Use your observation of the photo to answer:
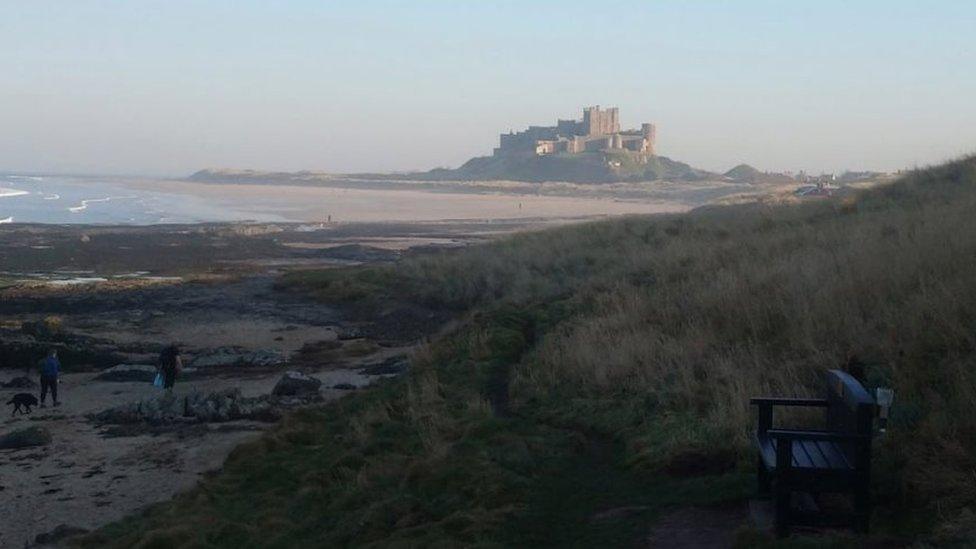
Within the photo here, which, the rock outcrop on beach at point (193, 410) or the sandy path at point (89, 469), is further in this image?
the rock outcrop on beach at point (193, 410)

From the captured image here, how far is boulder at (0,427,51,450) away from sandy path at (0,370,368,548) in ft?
0.63

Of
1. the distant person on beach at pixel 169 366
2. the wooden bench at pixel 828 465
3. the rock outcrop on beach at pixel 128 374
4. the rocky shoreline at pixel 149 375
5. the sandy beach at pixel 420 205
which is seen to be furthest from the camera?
the sandy beach at pixel 420 205

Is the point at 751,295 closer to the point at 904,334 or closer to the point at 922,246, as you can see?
the point at 922,246

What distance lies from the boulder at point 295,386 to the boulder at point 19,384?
17.8 feet

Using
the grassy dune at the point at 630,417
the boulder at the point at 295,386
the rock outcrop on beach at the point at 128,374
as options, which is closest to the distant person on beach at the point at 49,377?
the rock outcrop on beach at the point at 128,374

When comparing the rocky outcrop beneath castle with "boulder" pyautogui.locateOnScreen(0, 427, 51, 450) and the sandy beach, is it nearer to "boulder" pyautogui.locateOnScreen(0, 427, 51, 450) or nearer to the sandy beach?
the sandy beach

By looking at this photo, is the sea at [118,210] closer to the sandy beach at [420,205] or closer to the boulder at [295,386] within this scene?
the sandy beach at [420,205]

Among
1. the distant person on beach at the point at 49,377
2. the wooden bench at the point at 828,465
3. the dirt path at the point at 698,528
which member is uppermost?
the wooden bench at the point at 828,465

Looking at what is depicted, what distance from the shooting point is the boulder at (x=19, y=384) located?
21.6 meters

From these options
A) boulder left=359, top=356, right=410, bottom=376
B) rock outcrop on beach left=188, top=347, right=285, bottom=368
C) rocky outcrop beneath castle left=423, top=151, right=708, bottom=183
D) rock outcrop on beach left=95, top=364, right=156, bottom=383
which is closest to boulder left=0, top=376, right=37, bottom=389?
rock outcrop on beach left=95, top=364, right=156, bottom=383

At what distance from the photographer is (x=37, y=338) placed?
26.6m

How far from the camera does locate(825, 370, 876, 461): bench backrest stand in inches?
236

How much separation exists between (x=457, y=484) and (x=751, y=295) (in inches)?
Result: 197

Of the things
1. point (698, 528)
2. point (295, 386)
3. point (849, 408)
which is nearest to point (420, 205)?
point (295, 386)
